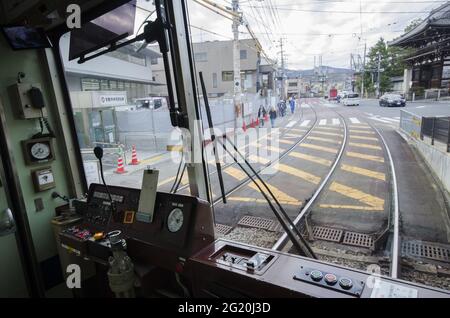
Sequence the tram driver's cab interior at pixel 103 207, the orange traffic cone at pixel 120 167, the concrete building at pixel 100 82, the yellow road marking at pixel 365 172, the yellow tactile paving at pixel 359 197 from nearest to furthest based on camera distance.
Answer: the tram driver's cab interior at pixel 103 207
the concrete building at pixel 100 82
the orange traffic cone at pixel 120 167
the yellow tactile paving at pixel 359 197
the yellow road marking at pixel 365 172

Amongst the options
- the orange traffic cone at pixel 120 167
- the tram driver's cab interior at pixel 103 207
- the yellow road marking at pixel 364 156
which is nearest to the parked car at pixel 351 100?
the yellow road marking at pixel 364 156

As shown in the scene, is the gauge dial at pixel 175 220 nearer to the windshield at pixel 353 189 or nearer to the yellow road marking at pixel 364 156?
the windshield at pixel 353 189

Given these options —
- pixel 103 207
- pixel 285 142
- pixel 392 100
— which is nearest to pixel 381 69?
pixel 392 100

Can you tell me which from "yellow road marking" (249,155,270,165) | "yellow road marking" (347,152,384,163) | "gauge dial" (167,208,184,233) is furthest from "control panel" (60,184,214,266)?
"yellow road marking" (347,152,384,163)

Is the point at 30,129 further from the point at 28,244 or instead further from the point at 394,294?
the point at 394,294

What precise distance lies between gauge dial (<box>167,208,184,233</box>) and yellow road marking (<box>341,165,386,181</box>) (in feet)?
15.5

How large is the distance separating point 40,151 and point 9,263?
0.80 meters

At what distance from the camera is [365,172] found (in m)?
5.44

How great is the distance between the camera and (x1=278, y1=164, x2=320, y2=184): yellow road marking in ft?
17.1

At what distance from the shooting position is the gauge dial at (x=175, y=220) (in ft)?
4.60

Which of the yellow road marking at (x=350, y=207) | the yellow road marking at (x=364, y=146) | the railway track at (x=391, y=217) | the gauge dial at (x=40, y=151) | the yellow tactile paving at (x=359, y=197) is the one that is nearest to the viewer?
the gauge dial at (x=40, y=151)

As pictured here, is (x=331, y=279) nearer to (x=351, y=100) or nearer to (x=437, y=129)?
(x=437, y=129)

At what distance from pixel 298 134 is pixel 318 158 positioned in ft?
13.4

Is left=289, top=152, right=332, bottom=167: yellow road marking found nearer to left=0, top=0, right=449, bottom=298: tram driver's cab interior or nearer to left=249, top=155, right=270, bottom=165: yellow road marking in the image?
left=249, top=155, right=270, bottom=165: yellow road marking
